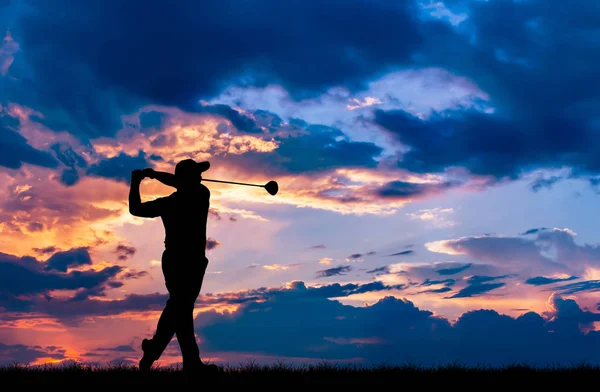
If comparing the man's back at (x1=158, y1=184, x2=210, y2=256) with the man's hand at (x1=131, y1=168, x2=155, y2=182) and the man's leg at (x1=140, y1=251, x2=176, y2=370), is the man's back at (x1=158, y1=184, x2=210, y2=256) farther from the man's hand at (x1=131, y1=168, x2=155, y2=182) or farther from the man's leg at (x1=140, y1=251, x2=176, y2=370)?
the man's hand at (x1=131, y1=168, x2=155, y2=182)

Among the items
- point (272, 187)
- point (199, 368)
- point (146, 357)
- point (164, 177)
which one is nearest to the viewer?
point (199, 368)

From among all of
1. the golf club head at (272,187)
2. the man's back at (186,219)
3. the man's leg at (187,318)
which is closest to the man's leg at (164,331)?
the man's leg at (187,318)

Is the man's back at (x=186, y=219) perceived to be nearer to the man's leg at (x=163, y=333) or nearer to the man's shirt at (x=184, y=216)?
the man's shirt at (x=184, y=216)

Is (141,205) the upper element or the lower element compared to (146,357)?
upper

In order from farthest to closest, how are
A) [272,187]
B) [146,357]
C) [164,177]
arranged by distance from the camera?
[272,187], [164,177], [146,357]

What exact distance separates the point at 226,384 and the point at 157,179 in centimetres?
347

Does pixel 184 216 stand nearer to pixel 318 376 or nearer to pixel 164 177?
pixel 164 177

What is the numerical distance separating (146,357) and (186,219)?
7.68 feet

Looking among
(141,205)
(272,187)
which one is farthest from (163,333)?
(272,187)

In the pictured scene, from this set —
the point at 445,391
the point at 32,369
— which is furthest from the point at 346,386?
the point at 32,369

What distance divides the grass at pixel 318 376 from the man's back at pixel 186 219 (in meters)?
2.05

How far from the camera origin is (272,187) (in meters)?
12.8

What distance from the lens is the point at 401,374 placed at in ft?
40.9

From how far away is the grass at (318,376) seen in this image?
11234 mm
